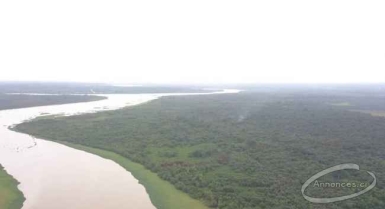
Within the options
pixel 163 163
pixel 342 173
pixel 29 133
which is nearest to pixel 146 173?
pixel 163 163

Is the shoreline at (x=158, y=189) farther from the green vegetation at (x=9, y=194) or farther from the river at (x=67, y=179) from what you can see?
the green vegetation at (x=9, y=194)

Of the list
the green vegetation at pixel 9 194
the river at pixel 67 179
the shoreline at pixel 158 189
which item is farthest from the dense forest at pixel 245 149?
the green vegetation at pixel 9 194

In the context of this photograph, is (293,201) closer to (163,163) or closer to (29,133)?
(163,163)

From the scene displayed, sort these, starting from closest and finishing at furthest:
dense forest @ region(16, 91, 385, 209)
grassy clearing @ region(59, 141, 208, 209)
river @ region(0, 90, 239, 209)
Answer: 1. grassy clearing @ region(59, 141, 208, 209)
2. river @ region(0, 90, 239, 209)
3. dense forest @ region(16, 91, 385, 209)

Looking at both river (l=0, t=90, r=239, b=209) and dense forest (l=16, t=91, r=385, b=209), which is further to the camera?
dense forest (l=16, t=91, r=385, b=209)

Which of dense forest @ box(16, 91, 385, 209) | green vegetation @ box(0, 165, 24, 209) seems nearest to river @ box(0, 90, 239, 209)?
green vegetation @ box(0, 165, 24, 209)

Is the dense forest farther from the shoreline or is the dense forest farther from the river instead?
the river

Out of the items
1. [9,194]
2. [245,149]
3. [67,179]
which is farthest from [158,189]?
[245,149]
